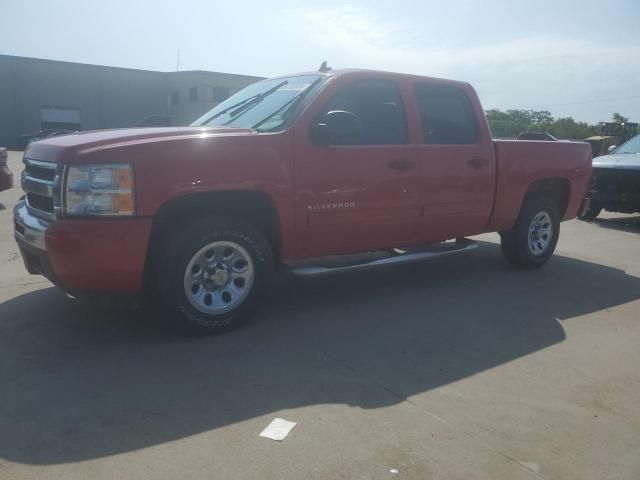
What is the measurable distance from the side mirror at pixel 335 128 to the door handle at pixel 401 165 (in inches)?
21.4

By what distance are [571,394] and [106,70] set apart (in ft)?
126

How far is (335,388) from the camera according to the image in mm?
3508

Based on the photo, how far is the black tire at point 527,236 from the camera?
6414 millimetres

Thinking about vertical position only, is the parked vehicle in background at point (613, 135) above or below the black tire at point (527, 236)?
above

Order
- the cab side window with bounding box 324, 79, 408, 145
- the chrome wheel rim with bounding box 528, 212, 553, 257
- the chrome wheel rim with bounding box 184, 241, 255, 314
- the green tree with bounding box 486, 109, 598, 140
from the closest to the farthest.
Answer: the chrome wheel rim with bounding box 184, 241, 255, 314 < the cab side window with bounding box 324, 79, 408, 145 < the chrome wheel rim with bounding box 528, 212, 553, 257 < the green tree with bounding box 486, 109, 598, 140

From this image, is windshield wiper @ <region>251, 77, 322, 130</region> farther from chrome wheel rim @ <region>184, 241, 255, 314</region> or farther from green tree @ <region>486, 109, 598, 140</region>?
green tree @ <region>486, 109, 598, 140</region>

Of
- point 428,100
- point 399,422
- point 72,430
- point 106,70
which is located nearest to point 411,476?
point 399,422

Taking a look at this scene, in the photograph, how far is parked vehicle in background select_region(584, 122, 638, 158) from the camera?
693 inches

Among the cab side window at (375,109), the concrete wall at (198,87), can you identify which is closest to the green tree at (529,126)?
the cab side window at (375,109)

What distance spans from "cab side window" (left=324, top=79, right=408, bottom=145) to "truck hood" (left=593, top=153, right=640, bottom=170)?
6301 mm

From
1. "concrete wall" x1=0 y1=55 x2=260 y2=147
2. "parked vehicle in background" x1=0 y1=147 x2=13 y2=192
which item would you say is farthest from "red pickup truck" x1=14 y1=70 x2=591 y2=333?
"concrete wall" x1=0 y1=55 x2=260 y2=147

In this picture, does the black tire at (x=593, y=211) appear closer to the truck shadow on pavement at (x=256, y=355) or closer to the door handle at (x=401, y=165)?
the truck shadow on pavement at (x=256, y=355)

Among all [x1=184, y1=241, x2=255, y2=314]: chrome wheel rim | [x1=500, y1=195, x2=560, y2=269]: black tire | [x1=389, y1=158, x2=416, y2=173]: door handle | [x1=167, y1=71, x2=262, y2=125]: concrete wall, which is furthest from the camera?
[x1=167, y1=71, x2=262, y2=125]: concrete wall

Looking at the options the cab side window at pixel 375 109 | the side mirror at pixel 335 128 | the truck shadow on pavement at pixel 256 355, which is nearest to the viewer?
the truck shadow on pavement at pixel 256 355
